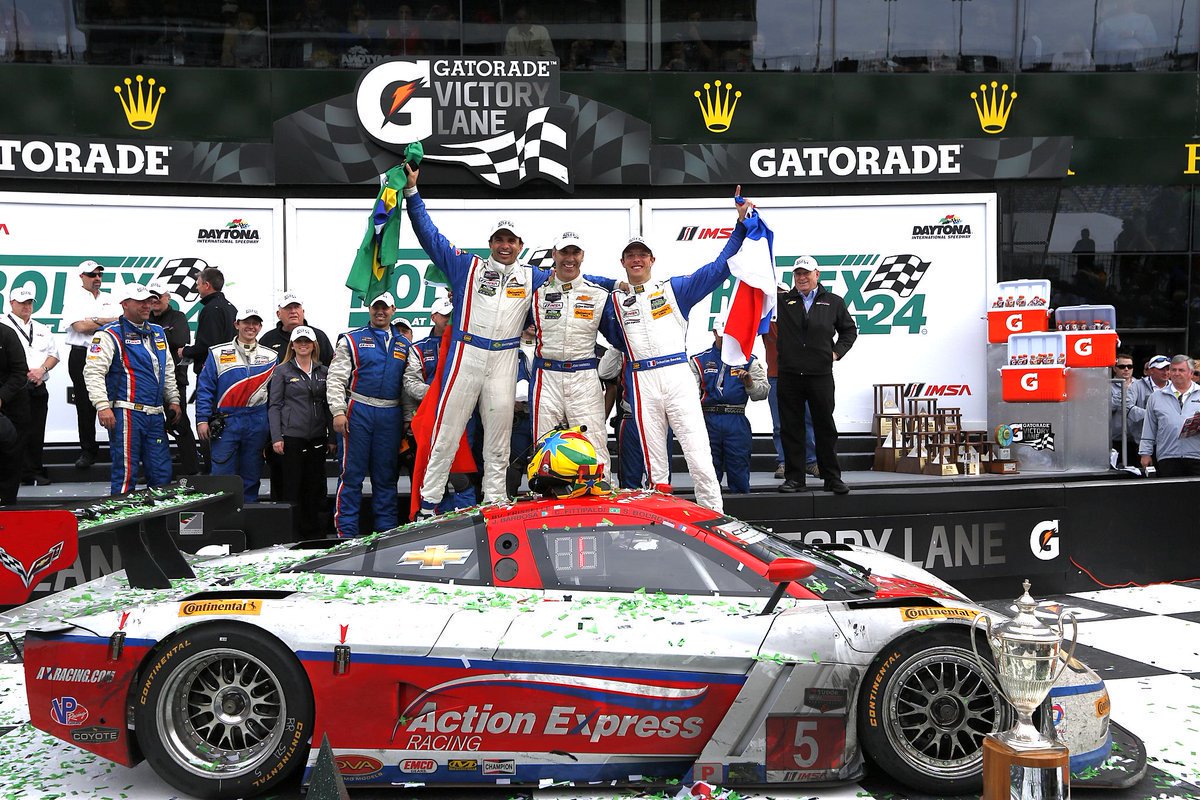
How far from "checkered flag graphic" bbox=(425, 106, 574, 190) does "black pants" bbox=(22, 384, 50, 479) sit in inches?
162

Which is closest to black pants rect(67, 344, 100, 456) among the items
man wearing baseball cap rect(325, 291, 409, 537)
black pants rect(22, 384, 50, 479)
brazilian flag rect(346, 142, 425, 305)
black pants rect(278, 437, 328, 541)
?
black pants rect(22, 384, 50, 479)

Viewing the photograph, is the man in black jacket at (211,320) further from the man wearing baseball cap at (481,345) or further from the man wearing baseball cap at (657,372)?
the man wearing baseball cap at (657,372)

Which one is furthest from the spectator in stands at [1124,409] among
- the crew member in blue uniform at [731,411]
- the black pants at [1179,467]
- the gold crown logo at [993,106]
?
the crew member in blue uniform at [731,411]

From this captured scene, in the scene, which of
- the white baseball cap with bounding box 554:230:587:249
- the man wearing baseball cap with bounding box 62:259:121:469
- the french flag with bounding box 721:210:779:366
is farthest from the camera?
the man wearing baseball cap with bounding box 62:259:121:469

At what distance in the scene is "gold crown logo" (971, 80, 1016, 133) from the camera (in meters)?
11.6

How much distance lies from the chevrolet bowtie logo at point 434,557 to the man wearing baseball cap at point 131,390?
3.76m

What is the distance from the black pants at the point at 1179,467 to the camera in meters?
8.88

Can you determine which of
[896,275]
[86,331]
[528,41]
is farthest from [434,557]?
[528,41]

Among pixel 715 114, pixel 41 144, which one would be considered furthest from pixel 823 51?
pixel 41 144

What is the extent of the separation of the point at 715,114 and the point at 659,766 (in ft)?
27.9

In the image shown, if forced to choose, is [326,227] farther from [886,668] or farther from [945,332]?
Answer: [886,668]

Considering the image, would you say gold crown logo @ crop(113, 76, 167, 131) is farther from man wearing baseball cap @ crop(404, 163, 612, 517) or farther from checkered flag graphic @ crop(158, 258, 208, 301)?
man wearing baseball cap @ crop(404, 163, 612, 517)

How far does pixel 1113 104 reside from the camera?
1212 centimetres

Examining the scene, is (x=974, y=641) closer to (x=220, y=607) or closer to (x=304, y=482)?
(x=220, y=607)
